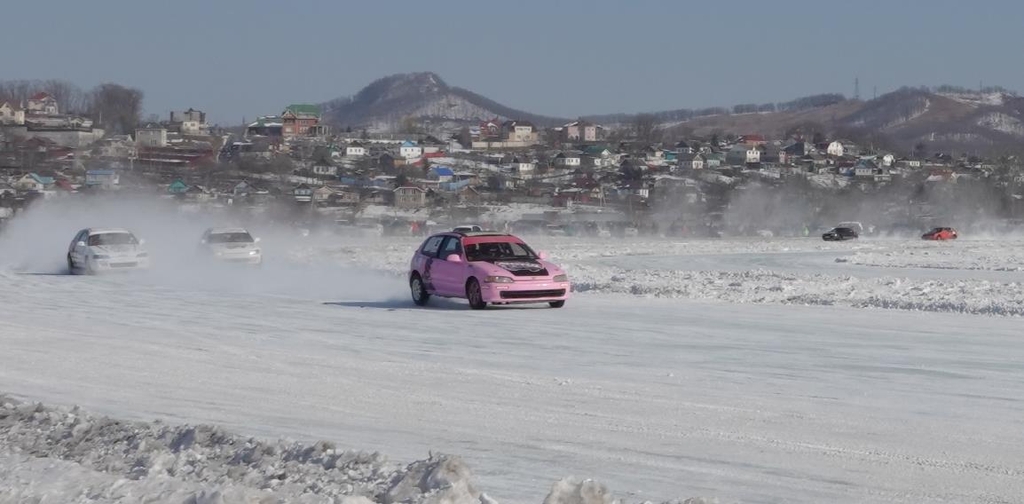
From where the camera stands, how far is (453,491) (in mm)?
7727

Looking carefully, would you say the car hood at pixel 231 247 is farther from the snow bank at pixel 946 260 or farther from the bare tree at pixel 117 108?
the bare tree at pixel 117 108

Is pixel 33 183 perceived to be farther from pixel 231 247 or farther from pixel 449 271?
pixel 449 271

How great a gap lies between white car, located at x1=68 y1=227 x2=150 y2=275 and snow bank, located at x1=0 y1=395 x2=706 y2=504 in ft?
86.7

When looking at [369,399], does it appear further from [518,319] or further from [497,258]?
[497,258]

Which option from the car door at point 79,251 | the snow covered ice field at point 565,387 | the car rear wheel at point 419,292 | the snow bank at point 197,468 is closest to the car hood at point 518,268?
the snow covered ice field at point 565,387

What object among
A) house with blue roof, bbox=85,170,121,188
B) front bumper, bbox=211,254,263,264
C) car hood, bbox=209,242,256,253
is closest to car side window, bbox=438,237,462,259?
front bumper, bbox=211,254,263,264

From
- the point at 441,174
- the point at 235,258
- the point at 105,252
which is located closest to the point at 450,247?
the point at 105,252

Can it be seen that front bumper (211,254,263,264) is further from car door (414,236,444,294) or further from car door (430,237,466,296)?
car door (430,237,466,296)

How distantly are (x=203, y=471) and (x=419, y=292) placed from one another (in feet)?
53.8

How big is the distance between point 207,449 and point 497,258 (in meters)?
15.0

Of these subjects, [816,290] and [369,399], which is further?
[816,290]

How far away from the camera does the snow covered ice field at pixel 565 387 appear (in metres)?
8.91

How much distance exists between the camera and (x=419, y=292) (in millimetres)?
25203

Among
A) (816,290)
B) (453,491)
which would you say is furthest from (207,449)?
(816,290)
